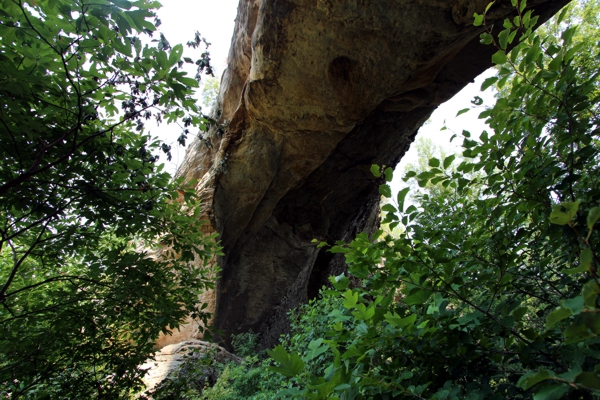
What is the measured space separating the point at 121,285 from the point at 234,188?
4.01m

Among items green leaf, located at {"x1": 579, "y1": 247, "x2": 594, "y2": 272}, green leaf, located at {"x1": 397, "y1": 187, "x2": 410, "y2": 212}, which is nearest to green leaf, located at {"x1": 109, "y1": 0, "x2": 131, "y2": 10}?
green leaf, located at {"x1": 397, "y1": 187, "x2": 410, "y2": 212}

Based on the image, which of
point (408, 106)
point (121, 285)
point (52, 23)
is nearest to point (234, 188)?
point (408, 106)

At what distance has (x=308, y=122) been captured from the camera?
5.60m

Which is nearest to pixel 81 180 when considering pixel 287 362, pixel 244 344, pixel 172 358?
pixel 287 362

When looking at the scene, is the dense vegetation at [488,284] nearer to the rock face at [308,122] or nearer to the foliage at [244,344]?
the rock face at [308,122]

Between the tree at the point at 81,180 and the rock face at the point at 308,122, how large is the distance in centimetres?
141

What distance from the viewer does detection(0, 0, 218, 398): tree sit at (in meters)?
1.71

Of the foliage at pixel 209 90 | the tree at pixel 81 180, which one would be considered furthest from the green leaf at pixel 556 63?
the foliage at pixel 209 90

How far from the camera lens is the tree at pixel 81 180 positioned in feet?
5.60

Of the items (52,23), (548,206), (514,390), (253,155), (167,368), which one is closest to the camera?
(514,390)

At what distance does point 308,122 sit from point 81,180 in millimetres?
3828

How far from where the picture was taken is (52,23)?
1697 mm

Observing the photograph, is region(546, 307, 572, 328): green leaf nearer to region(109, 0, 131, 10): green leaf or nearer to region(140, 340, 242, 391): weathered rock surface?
region(109, 0, 131, 10): green leaf

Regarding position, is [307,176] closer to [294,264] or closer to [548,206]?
[294,264]
